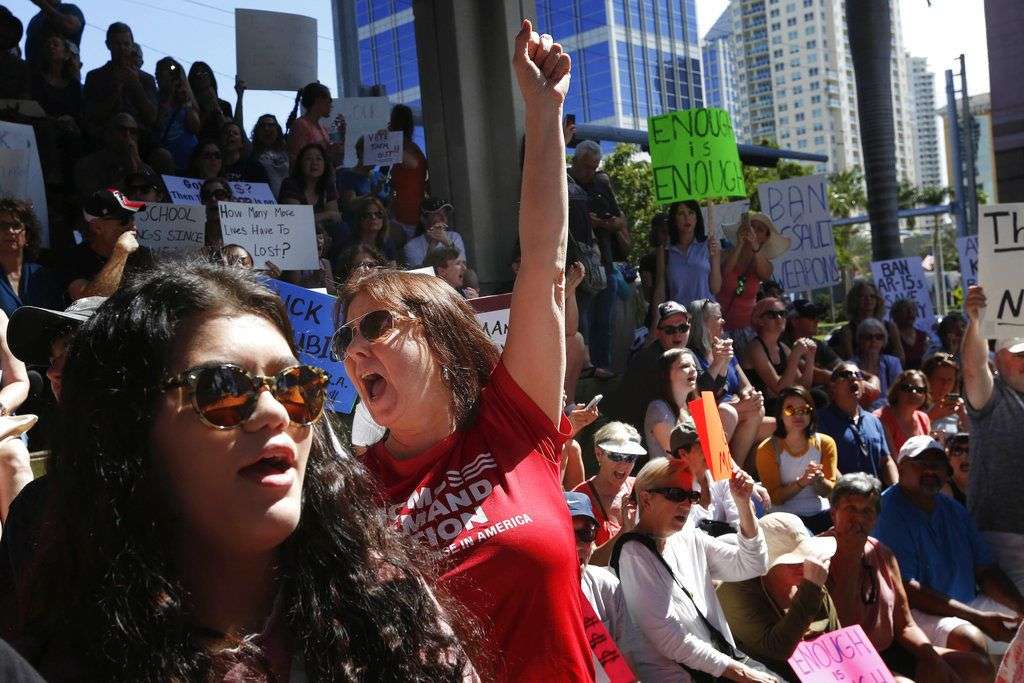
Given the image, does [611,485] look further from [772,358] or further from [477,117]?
[477,117]

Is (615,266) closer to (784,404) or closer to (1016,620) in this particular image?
(784,404)

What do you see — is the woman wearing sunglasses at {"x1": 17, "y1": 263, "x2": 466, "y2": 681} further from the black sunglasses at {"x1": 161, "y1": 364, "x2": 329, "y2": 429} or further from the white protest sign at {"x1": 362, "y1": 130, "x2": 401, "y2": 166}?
the white protest sign at {"x1": 362, "y1": 130, "x2": 401, "y2": 166}

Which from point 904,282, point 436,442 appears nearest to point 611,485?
point 436,442

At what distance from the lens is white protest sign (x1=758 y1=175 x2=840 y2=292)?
10945 mm

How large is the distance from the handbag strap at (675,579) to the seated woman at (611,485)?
0.29m

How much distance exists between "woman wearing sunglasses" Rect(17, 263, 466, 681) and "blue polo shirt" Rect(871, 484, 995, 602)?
4865 millimetres

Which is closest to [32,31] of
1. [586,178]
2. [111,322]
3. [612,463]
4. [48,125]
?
[48,125]

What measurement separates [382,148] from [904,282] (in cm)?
612

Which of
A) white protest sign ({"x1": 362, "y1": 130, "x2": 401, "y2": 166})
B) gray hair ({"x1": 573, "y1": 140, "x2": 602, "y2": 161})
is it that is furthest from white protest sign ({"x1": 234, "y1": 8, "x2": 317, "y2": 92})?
gray hair ({"x1": 573, "y1": 140, "x2": 602, "y2": 161})

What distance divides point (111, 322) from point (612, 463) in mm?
3631

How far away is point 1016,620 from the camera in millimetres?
5836

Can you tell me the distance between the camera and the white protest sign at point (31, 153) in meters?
6.12

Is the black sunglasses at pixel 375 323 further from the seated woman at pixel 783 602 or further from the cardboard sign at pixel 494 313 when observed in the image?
the seated woman at pixel 783 602

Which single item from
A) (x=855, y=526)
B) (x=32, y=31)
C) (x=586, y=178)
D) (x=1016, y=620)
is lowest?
(x=1016, y=620)
